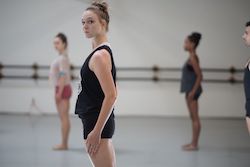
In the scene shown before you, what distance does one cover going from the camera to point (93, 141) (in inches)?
76.5

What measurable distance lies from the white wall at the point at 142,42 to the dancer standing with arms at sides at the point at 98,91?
566 cm

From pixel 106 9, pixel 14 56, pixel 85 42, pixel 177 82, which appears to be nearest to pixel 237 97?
pixel 177 82

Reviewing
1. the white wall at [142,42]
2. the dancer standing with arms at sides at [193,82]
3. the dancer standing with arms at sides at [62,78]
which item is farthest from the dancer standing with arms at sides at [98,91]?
the white wall at [142,42]

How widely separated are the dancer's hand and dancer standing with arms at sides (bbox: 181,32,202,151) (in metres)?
3.07

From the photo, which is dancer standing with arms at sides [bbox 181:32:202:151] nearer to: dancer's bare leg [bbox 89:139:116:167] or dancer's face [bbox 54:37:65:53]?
dancer's face [bbox 54:37:65:53]

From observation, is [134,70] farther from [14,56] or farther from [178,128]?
[14,56]

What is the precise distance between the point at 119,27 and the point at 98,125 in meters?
5.94

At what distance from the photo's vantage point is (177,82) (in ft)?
25.3

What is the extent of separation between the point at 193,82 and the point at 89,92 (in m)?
3.16

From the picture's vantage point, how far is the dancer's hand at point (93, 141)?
1.93 m

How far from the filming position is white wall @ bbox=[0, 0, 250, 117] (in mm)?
7598

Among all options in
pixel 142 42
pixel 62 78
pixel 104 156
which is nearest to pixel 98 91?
pixel 104 156

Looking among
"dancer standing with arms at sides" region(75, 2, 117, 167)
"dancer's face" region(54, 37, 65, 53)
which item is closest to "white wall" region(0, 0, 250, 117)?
"dancer's face" region(54, 37, 65, 53)

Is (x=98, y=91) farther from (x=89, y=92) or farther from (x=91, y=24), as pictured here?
(x=91, y=24)
